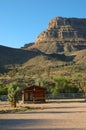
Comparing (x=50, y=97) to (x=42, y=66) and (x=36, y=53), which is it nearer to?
(x=42, y=66)

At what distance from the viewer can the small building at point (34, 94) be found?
66.1 meters

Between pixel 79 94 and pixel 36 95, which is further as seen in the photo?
pixel 79 94

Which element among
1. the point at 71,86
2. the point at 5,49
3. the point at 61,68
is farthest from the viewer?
the point at 5,49

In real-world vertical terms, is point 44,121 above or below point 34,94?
below

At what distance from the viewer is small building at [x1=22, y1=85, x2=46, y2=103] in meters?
66.1

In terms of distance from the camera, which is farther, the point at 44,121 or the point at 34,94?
the point at 34,94

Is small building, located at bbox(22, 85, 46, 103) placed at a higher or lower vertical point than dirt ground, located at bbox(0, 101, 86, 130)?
higher

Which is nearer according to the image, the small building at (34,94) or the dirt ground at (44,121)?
the dirt ground at (44,121)

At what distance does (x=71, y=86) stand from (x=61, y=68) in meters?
53.7

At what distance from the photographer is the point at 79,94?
280 feet

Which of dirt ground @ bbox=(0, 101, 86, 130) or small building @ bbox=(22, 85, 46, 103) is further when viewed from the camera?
small building @ bbox=(22, 85, 46, 103)

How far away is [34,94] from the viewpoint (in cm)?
6619

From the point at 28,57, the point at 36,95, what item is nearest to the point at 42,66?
the point at 28,57

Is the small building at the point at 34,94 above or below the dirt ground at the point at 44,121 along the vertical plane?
above
